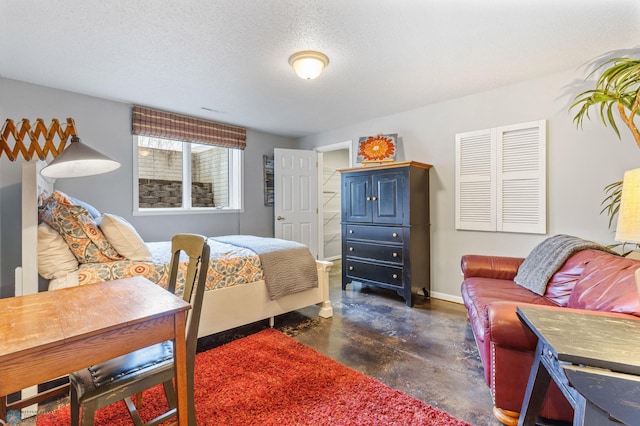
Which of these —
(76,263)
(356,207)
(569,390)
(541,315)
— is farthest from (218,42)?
(569,390)

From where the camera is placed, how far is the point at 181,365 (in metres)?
1.17

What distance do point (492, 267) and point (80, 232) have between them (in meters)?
3.15

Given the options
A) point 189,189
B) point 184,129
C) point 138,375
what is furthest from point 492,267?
point 184,129

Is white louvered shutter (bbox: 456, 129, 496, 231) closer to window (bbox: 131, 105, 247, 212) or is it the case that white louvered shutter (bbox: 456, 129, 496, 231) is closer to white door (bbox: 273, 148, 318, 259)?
white door (bbox: 273, 148, 318, 259)

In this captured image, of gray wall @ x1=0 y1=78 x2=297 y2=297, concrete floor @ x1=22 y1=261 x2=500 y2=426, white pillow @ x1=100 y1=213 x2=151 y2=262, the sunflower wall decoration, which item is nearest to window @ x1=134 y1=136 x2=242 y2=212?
gray wall @ x1=0 y1=78 x2=297 y2=297

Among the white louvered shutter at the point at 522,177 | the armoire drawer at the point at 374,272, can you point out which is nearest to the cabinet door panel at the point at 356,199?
the armoire drawer at the point at 374,272

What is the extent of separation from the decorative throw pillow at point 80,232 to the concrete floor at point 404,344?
84cm

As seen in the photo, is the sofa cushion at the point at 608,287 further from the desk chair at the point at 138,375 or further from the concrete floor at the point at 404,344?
the desk chair at the point at 138,375

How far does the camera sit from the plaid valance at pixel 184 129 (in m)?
3.53

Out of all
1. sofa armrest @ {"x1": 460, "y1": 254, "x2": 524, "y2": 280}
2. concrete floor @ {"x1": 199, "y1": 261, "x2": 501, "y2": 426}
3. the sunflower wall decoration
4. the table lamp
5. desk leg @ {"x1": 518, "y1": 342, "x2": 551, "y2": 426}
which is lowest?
concrete floor @ {"x1": 199, "y1": 261, "x2": 501, "y2": 426}

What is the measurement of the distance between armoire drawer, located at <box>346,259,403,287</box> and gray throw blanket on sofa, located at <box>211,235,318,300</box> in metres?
1.00

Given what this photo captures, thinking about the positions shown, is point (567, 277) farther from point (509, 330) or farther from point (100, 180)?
point (100, 180)

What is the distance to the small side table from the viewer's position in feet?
3.00

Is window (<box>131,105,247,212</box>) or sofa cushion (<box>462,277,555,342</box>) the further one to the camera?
window (<box>131,105,247,212</box>)
